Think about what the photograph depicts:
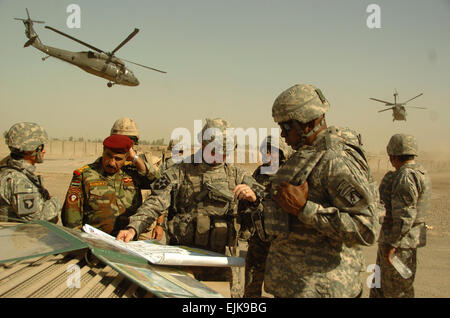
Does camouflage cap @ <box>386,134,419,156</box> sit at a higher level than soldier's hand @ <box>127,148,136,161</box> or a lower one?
higher

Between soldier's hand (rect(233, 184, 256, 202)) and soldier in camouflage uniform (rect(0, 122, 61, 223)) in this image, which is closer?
soldier's hand (rect(233, 184, 256, 202))

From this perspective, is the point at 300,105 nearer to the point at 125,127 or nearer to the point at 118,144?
the point at 118,144

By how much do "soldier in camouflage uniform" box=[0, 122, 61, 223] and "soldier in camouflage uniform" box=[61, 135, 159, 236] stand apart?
0.57 ft

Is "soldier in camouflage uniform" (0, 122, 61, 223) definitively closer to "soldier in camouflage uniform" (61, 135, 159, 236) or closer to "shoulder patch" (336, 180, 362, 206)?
"soldier in camouflage uniform" (61, 135, 159, 236)

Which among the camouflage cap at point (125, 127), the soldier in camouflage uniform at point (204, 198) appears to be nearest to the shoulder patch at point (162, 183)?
the soldier in camouflage uniform at point (204, 198)

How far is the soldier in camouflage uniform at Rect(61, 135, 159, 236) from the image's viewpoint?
3.16m

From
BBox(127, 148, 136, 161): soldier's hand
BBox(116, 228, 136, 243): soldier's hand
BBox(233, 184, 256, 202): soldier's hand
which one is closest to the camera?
BBox(233, 184, 256, 202): soldier's hand

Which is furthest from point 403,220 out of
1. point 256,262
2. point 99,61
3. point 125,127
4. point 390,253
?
point 99,61

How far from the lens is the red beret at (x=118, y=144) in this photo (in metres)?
3.09

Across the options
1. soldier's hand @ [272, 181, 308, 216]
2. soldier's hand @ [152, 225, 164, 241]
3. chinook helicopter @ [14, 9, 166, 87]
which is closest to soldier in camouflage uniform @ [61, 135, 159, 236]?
soldier's hand @ [152, 225, 164, 241]

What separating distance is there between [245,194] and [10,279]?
53.2 inches

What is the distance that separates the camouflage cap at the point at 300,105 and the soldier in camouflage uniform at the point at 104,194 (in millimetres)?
1588

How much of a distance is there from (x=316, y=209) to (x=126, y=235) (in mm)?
1387

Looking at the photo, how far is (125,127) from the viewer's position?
456cm
